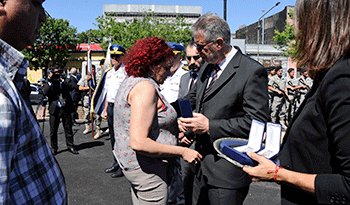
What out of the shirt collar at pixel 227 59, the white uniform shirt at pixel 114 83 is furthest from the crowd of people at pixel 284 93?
the shirt collar at pixel 227 59

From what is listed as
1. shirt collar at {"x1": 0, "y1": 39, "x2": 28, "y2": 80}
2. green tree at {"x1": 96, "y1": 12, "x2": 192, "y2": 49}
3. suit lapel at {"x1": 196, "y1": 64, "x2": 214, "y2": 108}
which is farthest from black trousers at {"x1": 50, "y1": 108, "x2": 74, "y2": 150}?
green tree at {"x1": 96, "y1": 12, "x2": 192, "y2": 49}

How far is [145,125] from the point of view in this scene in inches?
70.7

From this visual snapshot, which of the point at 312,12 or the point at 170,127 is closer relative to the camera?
the point at 312,12

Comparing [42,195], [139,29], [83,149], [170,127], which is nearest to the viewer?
[42,195]

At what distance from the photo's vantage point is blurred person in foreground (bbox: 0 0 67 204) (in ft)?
2.44

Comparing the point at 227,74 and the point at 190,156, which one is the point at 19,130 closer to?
the point at 190,156

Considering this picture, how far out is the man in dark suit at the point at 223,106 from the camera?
193cm

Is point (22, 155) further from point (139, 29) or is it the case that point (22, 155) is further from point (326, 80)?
point (139, 29)

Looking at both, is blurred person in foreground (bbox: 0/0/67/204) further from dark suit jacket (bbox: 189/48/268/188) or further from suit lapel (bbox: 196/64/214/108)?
suit lapel (bbox: 196/64/214/108)

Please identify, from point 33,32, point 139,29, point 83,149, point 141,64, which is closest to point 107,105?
point 83,149

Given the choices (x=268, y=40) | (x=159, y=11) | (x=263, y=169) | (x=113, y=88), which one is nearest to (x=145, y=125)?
(x=263, y=169)

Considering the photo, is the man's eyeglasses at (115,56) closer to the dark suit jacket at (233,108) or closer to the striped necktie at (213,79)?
the striped necktie at (213,79)

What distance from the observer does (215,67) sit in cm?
224

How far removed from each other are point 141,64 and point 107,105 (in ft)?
12.2
